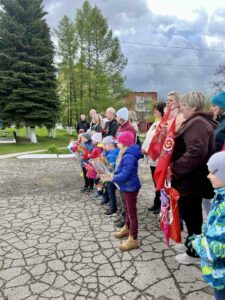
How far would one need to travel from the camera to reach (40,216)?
486cm

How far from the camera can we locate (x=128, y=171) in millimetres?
3404

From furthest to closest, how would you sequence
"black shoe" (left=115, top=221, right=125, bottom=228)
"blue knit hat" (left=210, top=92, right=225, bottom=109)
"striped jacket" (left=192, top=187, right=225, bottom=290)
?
1. "black shoe" (left=115, top=221, right=125, bottom=228)
2. "blue knit hat" (left=210, top=92, right=225, bottom=109)
3. "striped jacket" (left=192, top=187, right=225, bottom=290)

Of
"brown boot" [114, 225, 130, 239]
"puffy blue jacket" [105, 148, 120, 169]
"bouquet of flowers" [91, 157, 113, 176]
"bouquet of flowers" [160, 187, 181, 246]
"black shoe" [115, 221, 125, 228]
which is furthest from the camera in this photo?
Answer: "puffy blue jacket" [105, 148, 120, 169]

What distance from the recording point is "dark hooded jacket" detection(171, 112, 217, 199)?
2811 mm

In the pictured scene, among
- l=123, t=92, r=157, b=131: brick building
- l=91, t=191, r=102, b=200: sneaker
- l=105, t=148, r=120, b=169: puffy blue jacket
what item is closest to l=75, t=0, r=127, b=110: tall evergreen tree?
l=123, t=92, r=157, b=131: brick building

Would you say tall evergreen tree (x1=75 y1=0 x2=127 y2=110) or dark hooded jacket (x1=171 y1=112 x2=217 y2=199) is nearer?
dark hooded jacket (x1=171 y1=112 x2=217 y2=199)

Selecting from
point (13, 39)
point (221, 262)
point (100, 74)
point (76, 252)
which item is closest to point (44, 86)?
point (13, 39)

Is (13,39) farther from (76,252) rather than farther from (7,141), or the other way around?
(76,252)

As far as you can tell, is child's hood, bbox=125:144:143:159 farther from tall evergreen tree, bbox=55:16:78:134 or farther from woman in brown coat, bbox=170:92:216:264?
tall evergreen tree, bbox=55:16:78:134

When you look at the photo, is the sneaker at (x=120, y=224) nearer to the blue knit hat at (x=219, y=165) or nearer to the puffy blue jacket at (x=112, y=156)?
the puffy blue jacket at (x=112, y=156)

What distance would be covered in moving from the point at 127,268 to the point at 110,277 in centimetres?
26

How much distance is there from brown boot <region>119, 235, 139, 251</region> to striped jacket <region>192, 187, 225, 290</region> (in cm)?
165

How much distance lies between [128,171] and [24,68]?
18.1 meters

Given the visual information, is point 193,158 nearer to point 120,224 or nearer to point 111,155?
point 111,155
